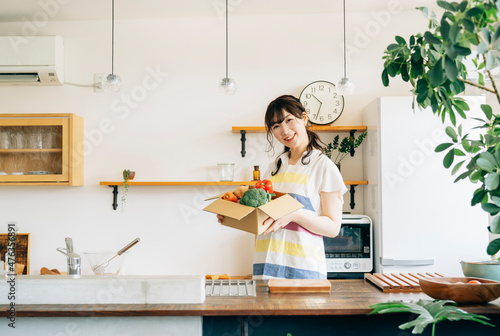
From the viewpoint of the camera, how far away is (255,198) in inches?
64.0

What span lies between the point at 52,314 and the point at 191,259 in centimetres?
207

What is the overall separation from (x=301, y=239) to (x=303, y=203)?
165mm

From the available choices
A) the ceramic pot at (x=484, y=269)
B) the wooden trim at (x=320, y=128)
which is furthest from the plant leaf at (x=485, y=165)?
the wooden trim at (x=320, y=128)

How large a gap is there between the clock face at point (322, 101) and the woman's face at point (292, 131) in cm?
137

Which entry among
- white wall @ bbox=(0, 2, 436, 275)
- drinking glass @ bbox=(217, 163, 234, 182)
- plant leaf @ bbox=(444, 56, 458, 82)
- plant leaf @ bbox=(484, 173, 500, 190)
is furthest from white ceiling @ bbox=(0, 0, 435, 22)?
plant leaf @ bbox=(484, 173, 500, 190)

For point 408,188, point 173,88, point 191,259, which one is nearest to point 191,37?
point 173,88

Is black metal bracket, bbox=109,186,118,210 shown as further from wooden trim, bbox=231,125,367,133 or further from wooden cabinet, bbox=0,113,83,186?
wooden trim, bbox=231,125,367,133

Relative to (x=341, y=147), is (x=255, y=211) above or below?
below

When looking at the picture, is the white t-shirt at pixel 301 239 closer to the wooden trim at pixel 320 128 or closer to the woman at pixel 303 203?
the woman at pixel 303 203

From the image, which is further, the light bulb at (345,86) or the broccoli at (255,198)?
the light bulb at (345,86)

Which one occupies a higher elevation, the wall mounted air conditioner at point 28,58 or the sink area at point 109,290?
the wall mounted air conditioner at point 28,58

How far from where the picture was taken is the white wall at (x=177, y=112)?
3.45 m

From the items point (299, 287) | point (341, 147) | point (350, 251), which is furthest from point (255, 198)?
point (341, 147)

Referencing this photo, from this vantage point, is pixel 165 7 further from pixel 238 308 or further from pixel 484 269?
pixel 484 269
